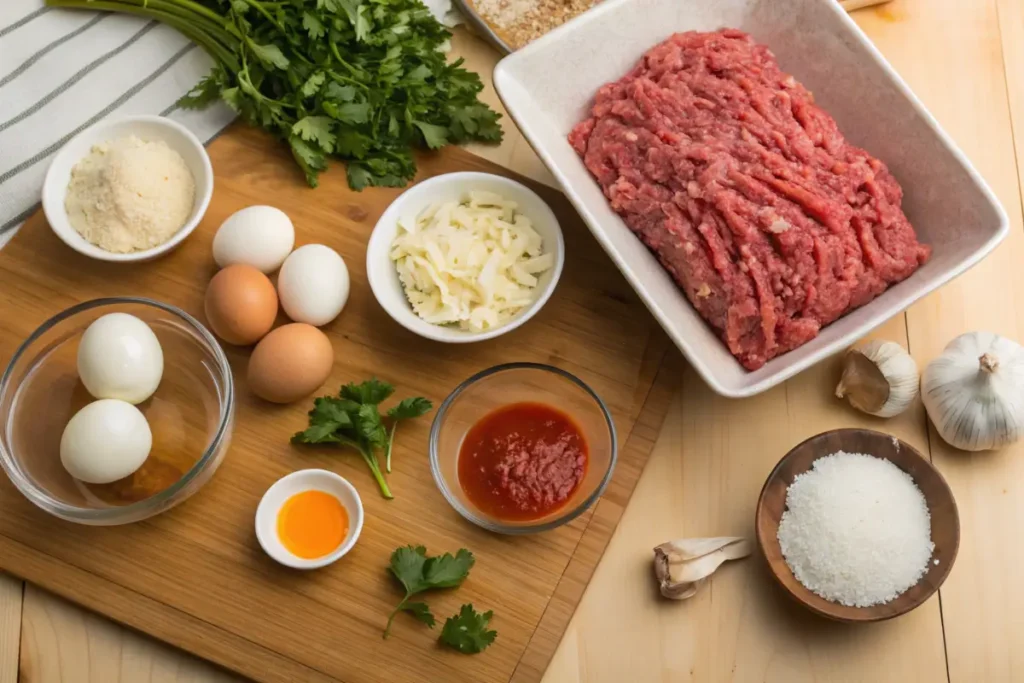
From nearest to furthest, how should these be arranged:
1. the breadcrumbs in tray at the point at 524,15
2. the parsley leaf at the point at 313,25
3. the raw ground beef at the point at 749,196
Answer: the raw ground beef at the point at 749,196, the parsley leaf at the point at 313,25, the breadcrumbs in tray at the point at 524,15

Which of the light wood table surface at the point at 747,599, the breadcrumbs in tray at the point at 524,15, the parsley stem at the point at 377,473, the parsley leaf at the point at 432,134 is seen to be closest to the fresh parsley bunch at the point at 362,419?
the parsley stem at the point at 377,473

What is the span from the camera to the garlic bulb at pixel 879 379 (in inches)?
91.2

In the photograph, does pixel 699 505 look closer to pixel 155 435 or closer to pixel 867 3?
pixel 155 435

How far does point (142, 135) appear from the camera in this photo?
2619mm

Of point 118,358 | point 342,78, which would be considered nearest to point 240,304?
point 118,358

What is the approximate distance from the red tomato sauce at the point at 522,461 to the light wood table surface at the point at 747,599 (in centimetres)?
18

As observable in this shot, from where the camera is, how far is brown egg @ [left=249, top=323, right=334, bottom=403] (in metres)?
2.31

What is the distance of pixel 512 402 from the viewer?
7.87ft

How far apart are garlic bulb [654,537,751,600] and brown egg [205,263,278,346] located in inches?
41.1

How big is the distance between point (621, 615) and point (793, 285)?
0.82 m

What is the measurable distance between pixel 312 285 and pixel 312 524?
21.5 inches

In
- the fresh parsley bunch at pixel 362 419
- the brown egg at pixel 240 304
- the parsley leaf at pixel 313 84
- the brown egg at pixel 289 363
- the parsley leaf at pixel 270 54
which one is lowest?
the fresh parsley bunch at pixel 362 419

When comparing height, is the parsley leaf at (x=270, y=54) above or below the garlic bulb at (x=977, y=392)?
above

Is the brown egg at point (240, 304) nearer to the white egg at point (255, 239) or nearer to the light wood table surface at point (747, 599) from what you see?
the white egg at point (255, 239)
